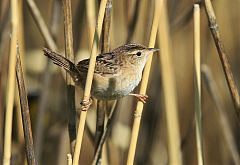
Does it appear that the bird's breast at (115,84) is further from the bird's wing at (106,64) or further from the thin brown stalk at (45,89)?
the thin brown stalk at (45,89)

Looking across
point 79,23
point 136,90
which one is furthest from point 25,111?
point 136,90

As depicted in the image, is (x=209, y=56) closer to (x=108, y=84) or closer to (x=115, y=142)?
(x=115, y=142)

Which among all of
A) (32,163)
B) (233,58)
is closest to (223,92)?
(233,58)

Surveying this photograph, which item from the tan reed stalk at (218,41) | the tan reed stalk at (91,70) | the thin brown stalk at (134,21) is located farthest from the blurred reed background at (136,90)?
the tan reed stalk at (91,70)

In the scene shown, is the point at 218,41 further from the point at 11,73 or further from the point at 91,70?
the point at 11,73

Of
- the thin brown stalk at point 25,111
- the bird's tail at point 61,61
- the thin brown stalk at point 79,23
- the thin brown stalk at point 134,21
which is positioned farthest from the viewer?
the thin brown stalk at point 79,23

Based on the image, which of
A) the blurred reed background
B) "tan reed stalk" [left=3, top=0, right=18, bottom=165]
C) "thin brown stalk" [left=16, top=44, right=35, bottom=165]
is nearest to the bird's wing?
the blurred reed background
